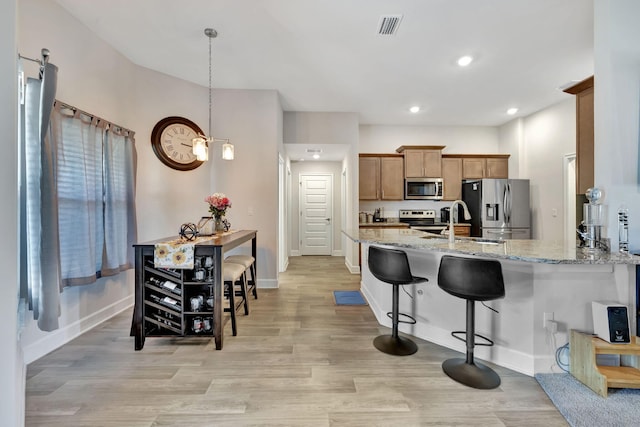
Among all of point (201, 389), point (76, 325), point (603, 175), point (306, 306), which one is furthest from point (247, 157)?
point (603, 175)

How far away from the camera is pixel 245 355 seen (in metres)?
2.22

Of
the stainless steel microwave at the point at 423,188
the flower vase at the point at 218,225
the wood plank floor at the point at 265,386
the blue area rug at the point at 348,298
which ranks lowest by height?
the wood plank floor at the point at 265,386

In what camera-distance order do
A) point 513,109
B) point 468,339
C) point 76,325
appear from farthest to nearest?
point 513,109, point 76,325, point 468,339

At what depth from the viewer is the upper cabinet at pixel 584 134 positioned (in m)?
2.62

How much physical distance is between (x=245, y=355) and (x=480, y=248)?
1.95m

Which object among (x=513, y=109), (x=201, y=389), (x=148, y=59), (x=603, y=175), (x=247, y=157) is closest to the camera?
(x=201, y=389)

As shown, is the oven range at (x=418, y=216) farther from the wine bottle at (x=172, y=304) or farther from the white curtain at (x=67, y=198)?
the white curtain at (x=67, y=198)

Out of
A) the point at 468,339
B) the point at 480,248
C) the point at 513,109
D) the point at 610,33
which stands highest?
the point at 513,109

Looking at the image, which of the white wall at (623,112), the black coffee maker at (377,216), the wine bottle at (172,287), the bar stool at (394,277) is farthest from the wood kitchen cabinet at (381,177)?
the wine bottle at (172,287)

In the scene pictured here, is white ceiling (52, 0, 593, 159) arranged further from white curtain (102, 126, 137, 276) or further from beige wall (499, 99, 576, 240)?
white curtain (102, 126, 137, 276)

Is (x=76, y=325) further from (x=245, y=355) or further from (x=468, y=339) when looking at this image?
(x=468, y=339)

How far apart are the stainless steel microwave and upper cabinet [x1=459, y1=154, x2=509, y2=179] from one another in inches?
22.7

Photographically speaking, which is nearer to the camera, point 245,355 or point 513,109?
point 245,355

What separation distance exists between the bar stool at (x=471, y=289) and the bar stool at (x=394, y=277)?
0.27 metres
